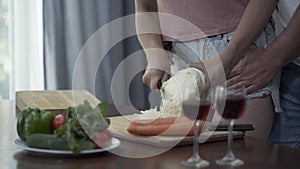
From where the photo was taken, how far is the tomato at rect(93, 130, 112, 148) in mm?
1197

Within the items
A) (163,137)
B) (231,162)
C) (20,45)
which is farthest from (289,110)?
(20,45)

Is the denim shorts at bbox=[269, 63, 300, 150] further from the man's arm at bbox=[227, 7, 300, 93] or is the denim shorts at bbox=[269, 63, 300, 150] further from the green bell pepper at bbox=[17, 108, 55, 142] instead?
the green bell pepper at bbox=[17, 108, 55, 142]

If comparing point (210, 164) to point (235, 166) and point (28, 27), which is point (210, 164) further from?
point (28, 27)

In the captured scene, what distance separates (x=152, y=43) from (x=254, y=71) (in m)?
0.44

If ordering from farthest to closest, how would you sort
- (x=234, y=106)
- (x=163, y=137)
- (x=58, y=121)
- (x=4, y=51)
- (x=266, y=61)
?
(x=4, y=51) → (x=266, y=61) → (x=163, y=137) → (x=58, y=121) → (x=234, y=106)

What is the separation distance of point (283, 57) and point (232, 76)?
0.58 feet

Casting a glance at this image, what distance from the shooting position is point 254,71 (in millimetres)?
1765

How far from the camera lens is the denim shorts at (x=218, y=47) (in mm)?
1802

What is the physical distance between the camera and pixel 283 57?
175 cm

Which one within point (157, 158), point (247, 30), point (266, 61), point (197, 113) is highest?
point (247, 30)

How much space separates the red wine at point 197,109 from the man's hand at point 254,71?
60cm

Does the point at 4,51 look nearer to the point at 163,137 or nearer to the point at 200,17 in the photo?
the point at 200,17

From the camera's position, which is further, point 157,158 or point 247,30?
point 247,30

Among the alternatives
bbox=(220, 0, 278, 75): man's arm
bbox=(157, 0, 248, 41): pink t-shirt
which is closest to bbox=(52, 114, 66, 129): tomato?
bbox=(220, 0, 278, 75): man's arm
